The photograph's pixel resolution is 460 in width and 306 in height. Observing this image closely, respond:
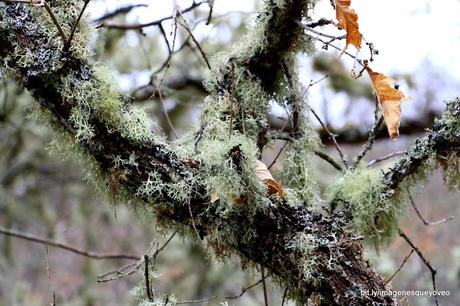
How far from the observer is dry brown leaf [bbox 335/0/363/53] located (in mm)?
929

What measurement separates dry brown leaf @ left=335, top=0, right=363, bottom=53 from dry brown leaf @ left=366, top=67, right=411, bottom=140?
64mm

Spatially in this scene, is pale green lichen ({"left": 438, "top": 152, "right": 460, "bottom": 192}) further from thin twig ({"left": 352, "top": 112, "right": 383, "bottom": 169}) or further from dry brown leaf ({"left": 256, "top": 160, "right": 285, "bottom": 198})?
dry brown leaf ({"left": 256, "top": 160, "right": 285, "bottom": 198})

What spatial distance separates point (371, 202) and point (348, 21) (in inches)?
14.8

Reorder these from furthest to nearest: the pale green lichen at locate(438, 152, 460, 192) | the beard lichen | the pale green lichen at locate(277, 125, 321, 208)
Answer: the pale green lichen at locate(277, 125, 321, 208), the pale green lichen at locate(438, 152, 460, 192), the beard lichen

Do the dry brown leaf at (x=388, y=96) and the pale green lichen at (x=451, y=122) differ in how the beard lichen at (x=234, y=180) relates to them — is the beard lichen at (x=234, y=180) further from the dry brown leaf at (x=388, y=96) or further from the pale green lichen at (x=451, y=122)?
the pale green lichen at (x=451, y=122)

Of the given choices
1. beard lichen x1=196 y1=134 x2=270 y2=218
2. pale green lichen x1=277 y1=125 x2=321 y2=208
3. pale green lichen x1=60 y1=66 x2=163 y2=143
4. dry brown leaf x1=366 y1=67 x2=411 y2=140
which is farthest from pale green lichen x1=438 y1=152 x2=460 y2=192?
pale green lichen x1=60 y1=66 x2=163 y2=143

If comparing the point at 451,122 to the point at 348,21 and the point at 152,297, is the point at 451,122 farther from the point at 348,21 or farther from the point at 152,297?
the point at 152,297

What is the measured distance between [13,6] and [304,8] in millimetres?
558

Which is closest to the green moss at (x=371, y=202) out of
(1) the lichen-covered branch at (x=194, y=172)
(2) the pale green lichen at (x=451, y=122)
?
(1) the lichen-covered branch at (x=194, y=172)

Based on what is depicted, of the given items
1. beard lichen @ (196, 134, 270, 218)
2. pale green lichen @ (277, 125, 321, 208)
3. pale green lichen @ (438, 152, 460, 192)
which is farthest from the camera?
pale green lichen @ (277, 125, 321, 208)

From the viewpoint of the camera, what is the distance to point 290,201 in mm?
997

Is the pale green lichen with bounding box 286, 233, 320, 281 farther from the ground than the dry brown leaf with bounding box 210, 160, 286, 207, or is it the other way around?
the dry brown leaf with bounding box 210, 160, 286, 207

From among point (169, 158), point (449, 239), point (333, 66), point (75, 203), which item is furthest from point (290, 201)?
point (449, 239)

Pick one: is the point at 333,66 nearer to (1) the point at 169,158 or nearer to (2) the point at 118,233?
(1) the point at 169,158
